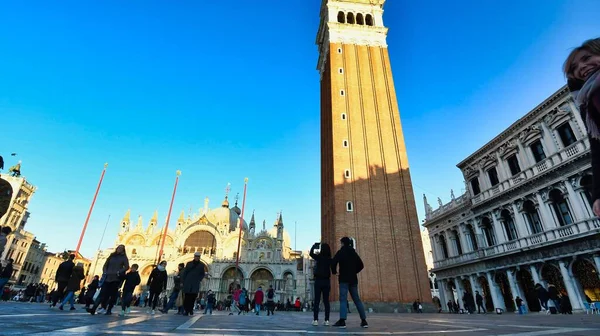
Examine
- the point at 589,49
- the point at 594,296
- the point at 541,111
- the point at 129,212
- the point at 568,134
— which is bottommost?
the point at 594,296

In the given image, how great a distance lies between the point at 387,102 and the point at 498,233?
14.1 m

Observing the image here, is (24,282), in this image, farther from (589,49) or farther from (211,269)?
(589,49)

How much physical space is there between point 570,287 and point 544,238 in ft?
9.27

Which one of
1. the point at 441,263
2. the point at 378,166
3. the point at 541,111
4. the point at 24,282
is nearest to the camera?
the point at 541,111

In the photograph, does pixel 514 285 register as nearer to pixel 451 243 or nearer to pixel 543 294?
pixel 543 294

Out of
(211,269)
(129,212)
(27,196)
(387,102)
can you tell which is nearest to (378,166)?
(387,102)

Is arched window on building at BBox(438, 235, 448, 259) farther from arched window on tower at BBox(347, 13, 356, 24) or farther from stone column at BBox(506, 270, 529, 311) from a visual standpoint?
arched window on tower at BBox(347, 13, 356, 24)

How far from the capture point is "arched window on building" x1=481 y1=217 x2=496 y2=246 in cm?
2286

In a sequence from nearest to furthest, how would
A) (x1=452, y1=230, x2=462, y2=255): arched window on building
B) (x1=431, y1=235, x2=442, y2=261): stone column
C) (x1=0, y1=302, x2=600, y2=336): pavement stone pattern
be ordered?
(x1=0, y1=302, x2=600, y2=336): pavement stone pattern → (x1=452, y1=230, x2=462, y2=255): arched window on building → (x1=431, y1=235, x2=442, y2=261): stone column

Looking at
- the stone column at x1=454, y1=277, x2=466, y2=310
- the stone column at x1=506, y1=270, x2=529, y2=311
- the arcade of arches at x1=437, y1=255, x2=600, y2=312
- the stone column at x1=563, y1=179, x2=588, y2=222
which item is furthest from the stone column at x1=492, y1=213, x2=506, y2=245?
the stone column at x1=454, y1=277, x2=466, y2=310

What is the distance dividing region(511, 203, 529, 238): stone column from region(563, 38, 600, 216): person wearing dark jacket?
21845 mm

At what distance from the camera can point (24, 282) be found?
46.5 metres

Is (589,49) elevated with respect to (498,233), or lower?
lower

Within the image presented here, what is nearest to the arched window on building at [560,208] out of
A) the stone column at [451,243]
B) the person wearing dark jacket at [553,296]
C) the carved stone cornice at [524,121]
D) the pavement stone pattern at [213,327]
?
the person wearing dark jacket at [553,296]
